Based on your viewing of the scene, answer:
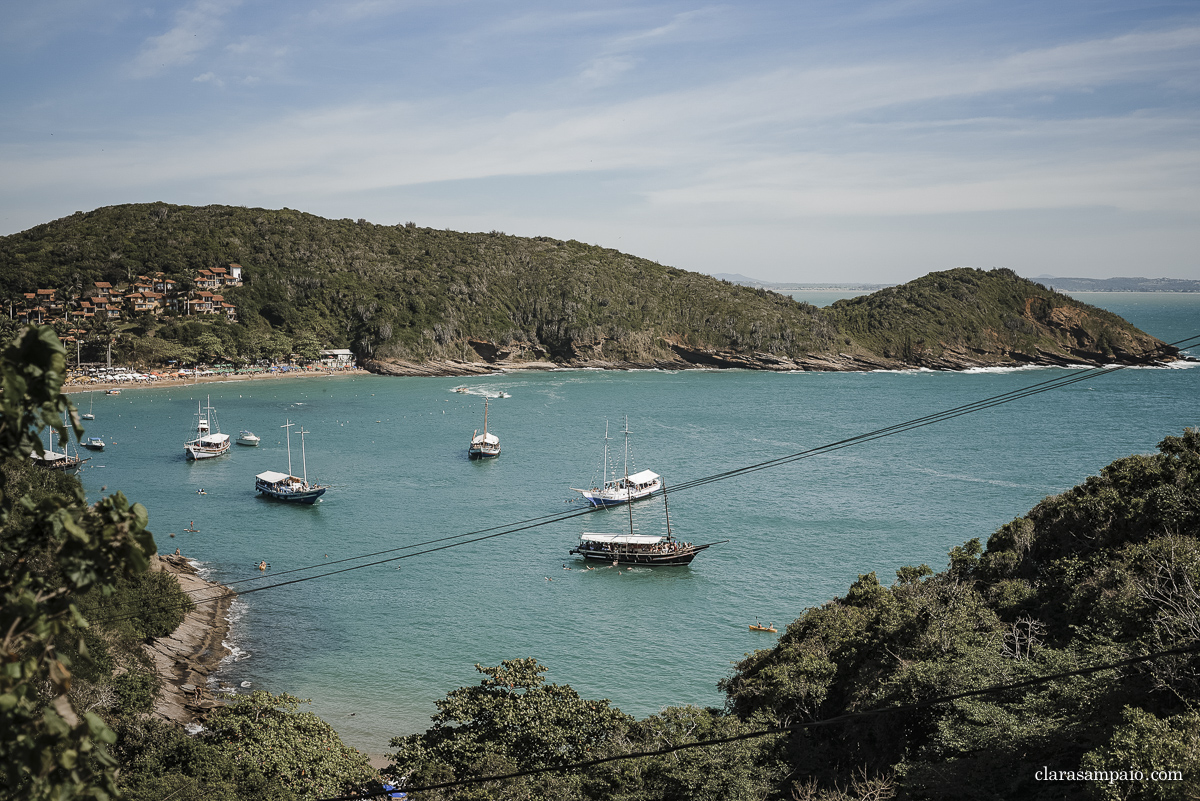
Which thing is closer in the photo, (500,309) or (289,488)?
(289,488)

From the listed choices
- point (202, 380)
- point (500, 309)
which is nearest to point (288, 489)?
point (202, 380)

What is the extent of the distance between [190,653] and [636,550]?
15346 millimetres

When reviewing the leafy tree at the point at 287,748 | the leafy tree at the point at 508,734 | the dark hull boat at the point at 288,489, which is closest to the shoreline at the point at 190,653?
the leafy tree at the point at 287,748

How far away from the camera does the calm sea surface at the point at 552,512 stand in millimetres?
23406

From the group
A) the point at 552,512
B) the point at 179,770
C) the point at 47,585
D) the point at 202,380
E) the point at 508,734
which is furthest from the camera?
the point at 202,380

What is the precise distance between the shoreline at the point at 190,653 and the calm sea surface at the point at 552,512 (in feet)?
2.31

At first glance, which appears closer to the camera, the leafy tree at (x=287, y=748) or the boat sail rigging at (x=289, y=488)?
the leafy tree at (x=287, y=748)

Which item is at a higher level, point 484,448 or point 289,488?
point 484,448

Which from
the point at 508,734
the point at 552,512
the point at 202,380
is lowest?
the point at 552,512

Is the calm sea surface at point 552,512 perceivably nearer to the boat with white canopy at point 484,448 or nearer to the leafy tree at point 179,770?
the boat with white canopy at point 484,448

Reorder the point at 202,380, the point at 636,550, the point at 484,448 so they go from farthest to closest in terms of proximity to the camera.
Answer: the point at 202,380 → the point at 484,448 → the point at 636,550

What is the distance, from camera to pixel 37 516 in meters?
3.17

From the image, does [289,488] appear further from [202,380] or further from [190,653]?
[202,380]

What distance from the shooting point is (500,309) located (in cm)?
10619
